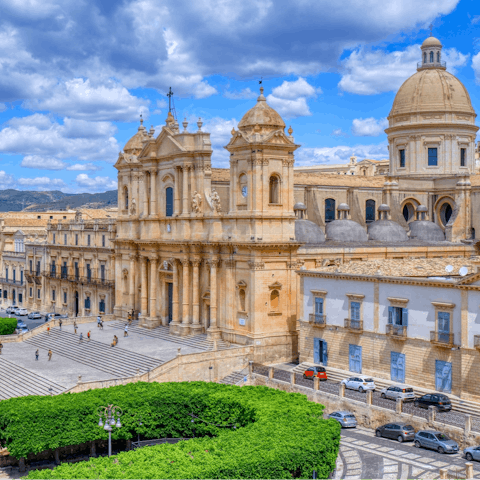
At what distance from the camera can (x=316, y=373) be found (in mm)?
40312

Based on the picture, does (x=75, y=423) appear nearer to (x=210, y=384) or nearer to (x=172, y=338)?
(x=210, y=384)

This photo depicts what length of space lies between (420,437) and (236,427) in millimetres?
7947

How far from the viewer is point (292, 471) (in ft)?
82.0

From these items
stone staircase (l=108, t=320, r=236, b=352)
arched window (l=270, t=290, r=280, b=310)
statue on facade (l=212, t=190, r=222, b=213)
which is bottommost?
stone staircase (l=108, t=320, r=236, b=352)

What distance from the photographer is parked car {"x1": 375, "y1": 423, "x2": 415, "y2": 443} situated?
31.7 m

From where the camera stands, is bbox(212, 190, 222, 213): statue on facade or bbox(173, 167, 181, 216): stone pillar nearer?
bbox(212, 190, 222, 213): statue on facade

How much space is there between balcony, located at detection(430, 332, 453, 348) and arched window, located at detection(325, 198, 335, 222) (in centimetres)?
2402

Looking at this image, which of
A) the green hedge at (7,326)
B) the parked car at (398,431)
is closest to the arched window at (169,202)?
the green hedge at (7,326)

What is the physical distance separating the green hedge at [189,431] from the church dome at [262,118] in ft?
62.6

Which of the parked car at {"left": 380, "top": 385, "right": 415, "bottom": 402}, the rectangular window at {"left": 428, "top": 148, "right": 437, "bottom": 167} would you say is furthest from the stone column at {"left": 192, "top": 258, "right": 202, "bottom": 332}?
the rectangular window at {"left": 428, "top": 148, "right": 437, "bottom": 167}

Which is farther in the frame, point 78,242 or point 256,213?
point 78,242

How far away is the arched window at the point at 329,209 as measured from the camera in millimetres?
59000

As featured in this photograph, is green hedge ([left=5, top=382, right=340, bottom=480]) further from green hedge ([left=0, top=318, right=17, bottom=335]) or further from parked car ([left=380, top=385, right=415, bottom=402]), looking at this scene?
green hedge ([left=0, top=318, right=17, bottom=335])

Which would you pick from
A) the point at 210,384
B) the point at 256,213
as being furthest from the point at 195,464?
the point at 256,213
